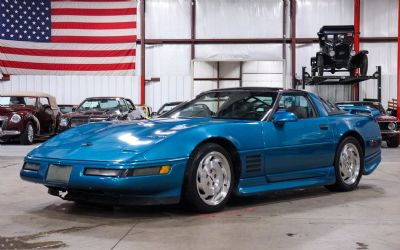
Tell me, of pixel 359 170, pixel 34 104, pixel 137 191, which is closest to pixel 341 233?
pixel 137 191

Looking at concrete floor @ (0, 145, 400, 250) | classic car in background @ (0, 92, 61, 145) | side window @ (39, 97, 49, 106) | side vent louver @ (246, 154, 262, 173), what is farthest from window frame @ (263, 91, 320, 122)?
side window @ (39, 97, 49, 106)

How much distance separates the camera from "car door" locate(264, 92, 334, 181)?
5504 mm

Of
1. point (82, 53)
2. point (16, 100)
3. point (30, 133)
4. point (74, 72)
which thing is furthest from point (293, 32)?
point (30, 133)

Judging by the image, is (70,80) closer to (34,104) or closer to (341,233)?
(34,104)

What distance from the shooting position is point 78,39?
2242cm

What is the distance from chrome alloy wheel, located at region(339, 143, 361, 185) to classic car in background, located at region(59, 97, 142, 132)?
8131 millimetres

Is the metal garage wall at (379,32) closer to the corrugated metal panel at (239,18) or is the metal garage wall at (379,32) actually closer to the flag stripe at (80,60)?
the corrugated metal panel at (239,18)

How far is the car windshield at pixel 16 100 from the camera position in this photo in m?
15.6

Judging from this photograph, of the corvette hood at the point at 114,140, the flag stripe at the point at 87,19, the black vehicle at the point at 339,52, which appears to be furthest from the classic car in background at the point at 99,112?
the corvette hood at the point at 114,140

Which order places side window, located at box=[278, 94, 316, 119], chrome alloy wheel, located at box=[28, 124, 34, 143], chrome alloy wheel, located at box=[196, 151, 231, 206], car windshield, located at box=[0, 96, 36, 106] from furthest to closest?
car windshield, located at box=[0, 96, 36, 106], chrome alloy wheel, located at box=[28, 124, 34, 143], side window, located at box=[278, 94, 316, 119], chrome alloy wheel, located at box=[196, 151, 231, 206]

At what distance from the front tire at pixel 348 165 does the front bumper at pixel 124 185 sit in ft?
7.70

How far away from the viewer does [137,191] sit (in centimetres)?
457

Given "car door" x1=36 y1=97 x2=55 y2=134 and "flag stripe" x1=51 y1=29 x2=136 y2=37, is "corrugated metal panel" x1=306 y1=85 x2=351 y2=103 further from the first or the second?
"car door" x1=36 y1=97 x2=55 y2=134

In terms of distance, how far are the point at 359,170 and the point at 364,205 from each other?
3.70 ft
